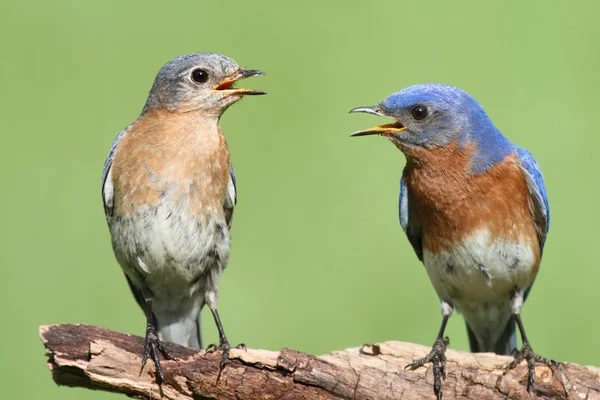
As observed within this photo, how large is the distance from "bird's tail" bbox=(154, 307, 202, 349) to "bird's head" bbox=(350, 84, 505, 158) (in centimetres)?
209

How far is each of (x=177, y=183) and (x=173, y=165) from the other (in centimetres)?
14

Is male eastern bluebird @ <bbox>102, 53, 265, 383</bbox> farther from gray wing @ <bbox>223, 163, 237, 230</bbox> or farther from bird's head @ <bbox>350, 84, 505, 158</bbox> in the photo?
bird's head @ <bbox>350, 84, 505, 158</bbox>

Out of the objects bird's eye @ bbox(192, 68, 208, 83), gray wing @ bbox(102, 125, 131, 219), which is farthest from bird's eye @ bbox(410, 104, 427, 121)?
gray wing @ bbox(102, 125, 131, 219)

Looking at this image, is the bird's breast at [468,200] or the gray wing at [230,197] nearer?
the bird's breast at [468,200]

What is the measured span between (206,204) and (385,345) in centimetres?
167

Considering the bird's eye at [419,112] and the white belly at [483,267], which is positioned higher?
the bird's eye at [419,112]

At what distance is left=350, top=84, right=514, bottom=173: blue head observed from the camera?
6.22 m

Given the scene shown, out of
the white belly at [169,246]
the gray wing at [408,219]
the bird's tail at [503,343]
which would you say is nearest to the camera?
the white belly at [169,246]

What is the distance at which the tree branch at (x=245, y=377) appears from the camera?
536cm

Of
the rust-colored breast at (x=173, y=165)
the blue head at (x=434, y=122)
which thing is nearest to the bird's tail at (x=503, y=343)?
the blue head at (x=434, y=122)

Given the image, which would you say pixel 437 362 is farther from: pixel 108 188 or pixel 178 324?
pixel 108 188

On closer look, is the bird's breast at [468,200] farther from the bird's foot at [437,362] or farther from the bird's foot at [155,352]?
the bird's foot at [155,352]

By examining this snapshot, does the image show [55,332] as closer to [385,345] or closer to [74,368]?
[74,368]

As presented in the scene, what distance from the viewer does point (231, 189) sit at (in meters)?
6.41
